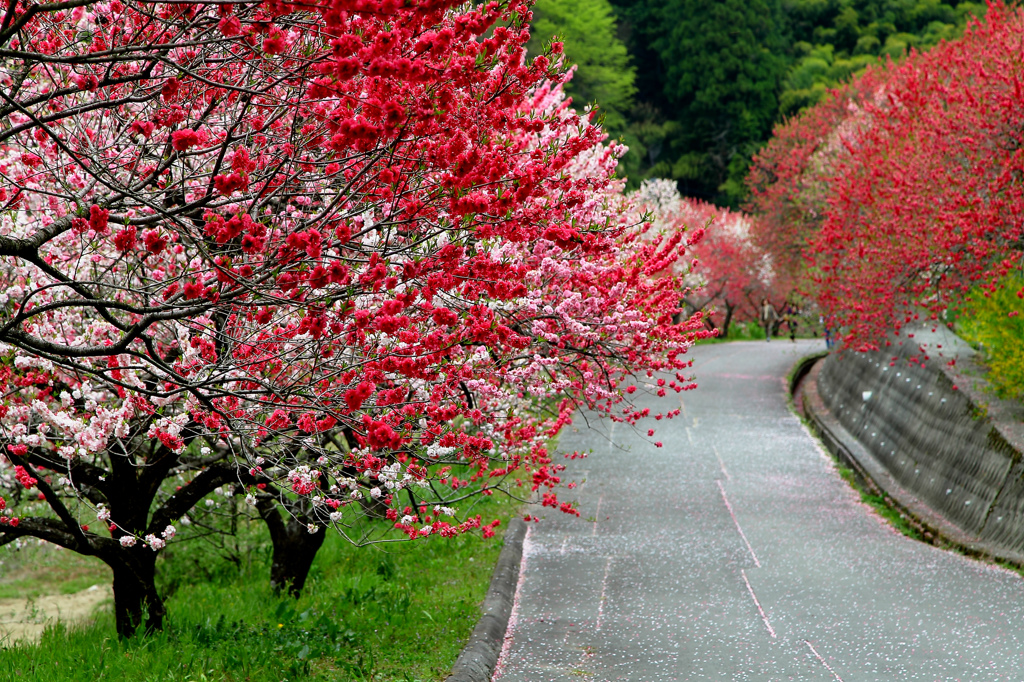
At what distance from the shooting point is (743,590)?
956 centimetres

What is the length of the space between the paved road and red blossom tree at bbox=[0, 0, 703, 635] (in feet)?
6.00

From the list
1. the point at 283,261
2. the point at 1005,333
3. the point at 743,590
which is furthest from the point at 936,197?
the point at 283,261

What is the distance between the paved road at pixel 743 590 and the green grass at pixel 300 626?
700 mm

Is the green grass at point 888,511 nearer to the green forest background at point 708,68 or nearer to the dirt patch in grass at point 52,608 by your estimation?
the dirt patch in grass at point 52,608

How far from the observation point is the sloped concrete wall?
11.1m

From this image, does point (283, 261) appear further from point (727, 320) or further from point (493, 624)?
point (727, 320)

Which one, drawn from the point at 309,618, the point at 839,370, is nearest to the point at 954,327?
the point at 839,370

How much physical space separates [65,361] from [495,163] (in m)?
2.31

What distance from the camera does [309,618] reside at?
782cm

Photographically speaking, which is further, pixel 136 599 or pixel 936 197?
pixel 936 197

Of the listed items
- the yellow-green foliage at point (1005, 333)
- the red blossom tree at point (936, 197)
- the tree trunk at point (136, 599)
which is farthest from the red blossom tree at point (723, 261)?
the tree trunk at point (136, 599)

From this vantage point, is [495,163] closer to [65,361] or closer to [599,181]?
[65,361]

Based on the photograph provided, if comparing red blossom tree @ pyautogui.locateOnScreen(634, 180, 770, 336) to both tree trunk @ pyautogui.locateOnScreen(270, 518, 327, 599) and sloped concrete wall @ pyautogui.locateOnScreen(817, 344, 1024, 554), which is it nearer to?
sloped concrete wall @ pyautogui.locateOnScreen(817, 344, 1024, 554)

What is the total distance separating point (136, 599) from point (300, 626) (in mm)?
1333
